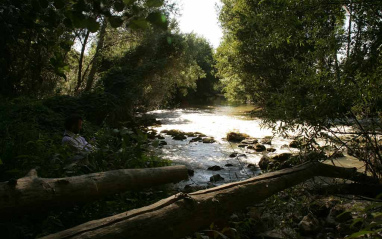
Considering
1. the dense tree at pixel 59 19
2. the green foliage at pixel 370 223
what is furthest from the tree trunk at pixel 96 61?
the green foliage at pixel 370 223

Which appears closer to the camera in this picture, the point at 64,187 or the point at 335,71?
the point at 64,187

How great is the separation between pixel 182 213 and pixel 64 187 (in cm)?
146

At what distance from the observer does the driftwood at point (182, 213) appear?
2189 millimetres

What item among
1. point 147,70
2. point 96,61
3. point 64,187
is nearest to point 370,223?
point 64,187

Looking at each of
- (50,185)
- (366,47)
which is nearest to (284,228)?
(366,47)

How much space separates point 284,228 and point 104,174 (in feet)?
8.67

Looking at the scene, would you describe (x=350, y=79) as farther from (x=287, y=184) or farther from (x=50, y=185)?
(x=50, y=185)

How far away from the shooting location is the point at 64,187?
2996 mm

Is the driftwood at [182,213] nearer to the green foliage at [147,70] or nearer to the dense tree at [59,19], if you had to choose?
the dense tree at [59,19]

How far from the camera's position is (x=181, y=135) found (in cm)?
1275

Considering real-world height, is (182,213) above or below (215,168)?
above

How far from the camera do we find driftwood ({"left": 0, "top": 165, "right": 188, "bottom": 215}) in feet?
8.53

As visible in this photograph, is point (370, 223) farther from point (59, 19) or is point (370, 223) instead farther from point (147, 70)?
point (147, 70)

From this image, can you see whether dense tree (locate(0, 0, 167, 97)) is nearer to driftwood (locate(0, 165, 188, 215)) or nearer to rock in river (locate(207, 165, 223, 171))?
driftwood (locate(0, 165, 188, 215))
